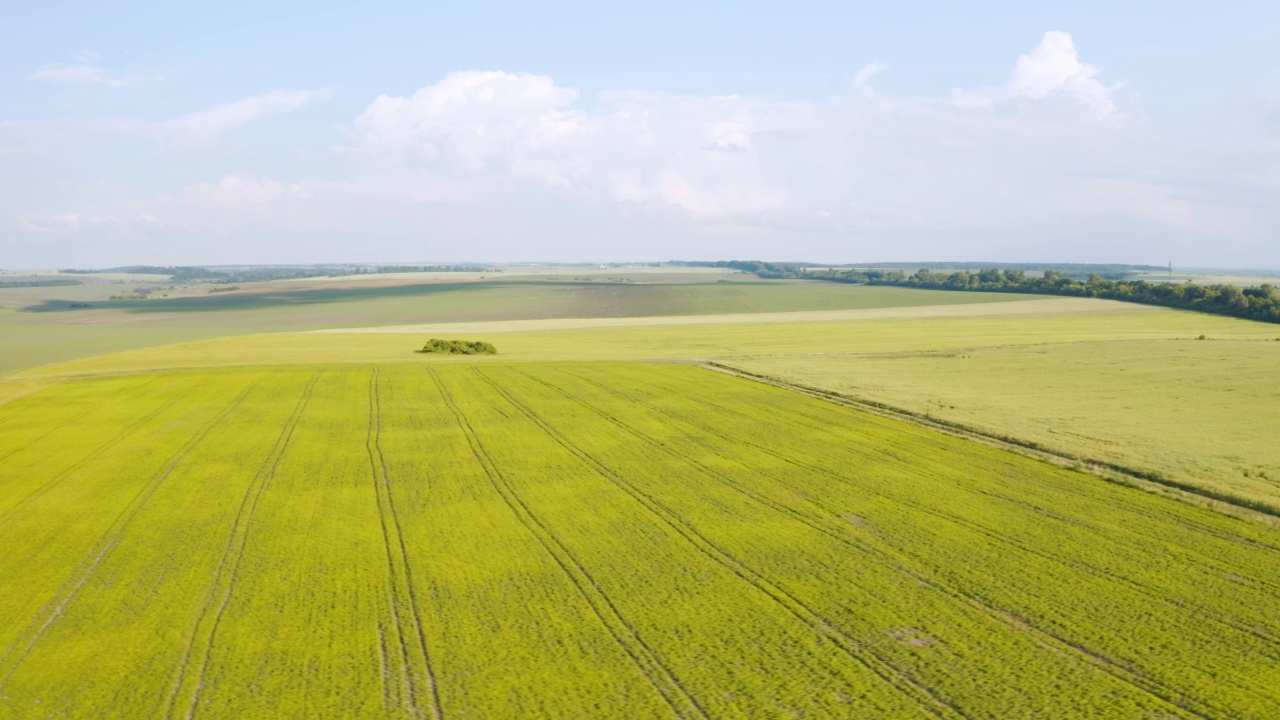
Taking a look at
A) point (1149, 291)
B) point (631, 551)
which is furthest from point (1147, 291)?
point (631, 551)

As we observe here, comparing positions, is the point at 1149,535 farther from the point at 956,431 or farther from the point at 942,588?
the point at 956,431

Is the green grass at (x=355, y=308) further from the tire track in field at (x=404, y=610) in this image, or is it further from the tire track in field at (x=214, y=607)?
the tire track in field at (x=404, y=610)

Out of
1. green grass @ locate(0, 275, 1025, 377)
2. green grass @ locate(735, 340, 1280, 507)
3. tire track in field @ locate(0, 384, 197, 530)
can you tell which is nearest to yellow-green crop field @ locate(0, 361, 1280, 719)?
tire track in field @ locate(0, 384, 197, 530)

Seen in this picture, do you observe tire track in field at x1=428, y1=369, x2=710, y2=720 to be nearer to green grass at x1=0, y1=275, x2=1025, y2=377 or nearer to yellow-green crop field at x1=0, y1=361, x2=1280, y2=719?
yellow-green crop field at x1=0, y1=361, x2=1280, y2=719

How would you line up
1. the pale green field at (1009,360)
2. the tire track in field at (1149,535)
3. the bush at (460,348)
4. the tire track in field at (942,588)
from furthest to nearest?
the bush at (460,348), the pale green field at (1009,360), the tire track in field at (1149,535), the tire track in field at (942,588)

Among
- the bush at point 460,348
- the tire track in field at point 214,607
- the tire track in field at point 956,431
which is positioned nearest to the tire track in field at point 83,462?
the tire track in field at point 214,607
